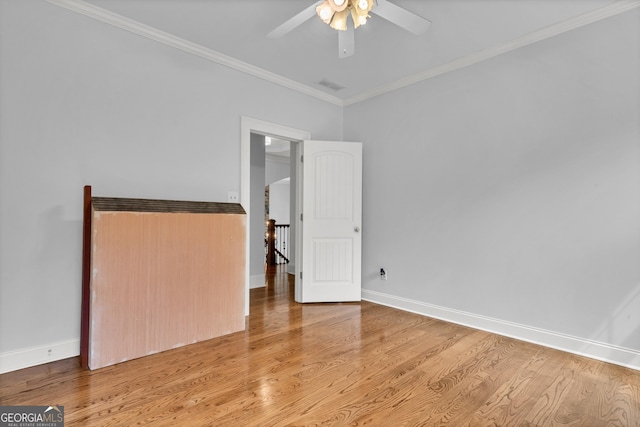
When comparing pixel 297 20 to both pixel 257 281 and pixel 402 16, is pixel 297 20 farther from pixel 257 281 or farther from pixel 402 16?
pixel 257 281

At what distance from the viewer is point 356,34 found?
286 centimetres

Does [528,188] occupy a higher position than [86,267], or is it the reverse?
[528,188]

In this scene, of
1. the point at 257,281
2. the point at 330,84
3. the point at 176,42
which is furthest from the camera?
the point at 257,281

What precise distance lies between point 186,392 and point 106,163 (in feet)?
6.14

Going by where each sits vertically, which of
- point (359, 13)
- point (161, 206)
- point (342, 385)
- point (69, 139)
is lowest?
point (342, 385)

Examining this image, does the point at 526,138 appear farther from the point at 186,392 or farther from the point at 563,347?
the point at 186,392

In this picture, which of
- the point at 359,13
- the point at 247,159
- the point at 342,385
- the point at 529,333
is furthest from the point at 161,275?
the point at 529,333

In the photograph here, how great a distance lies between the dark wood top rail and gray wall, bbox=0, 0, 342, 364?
0.15 metres

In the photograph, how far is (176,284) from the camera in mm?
2615

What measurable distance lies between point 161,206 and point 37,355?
1.33m

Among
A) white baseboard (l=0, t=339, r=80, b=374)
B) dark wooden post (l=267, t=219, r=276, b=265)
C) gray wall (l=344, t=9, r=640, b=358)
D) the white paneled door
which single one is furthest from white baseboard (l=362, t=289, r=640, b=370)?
dark wooden post (l=267, t=219, r=276, b=265)

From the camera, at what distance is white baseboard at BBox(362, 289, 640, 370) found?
236 centimetres

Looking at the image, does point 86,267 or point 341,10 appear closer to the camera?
point 341,10

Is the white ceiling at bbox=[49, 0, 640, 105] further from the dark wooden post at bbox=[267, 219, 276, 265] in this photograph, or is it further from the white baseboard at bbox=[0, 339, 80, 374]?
the dark wooden post at bbox=[267, 219, 276, 265]
